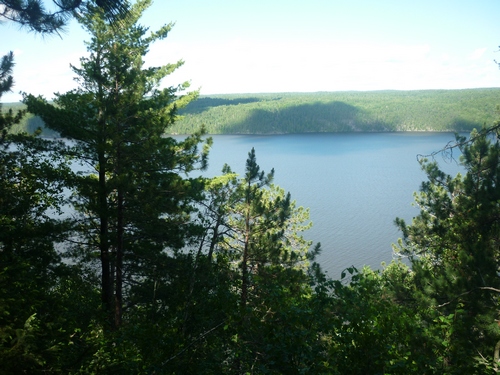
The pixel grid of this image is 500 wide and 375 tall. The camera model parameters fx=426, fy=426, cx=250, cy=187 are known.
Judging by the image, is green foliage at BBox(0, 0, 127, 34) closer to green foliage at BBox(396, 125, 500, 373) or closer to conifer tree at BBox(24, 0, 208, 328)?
green foliage at BBox(396, 125, 500, 373)

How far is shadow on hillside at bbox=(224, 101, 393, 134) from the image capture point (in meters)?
120

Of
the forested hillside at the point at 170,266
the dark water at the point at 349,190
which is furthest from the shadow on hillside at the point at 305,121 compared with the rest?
the forested hillside at the point at 170,266

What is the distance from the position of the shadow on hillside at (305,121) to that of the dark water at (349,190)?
4425 centimetres

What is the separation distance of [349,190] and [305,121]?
3412 inches

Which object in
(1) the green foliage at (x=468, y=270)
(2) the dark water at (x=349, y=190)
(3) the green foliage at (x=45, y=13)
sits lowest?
(2) the dark water at (x=349, y=190)

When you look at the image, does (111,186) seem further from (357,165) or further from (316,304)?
(357,165)

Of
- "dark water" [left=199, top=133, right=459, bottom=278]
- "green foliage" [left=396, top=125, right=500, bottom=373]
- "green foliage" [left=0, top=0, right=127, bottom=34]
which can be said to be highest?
"green foliage" [left=0, top=0, right=127, bottom=34]

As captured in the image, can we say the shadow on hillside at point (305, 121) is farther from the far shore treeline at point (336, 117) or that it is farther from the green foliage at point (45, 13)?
the green foliage at point (45, 13)

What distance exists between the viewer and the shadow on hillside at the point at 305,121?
120m

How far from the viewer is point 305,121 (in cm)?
12625

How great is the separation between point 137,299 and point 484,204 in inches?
279

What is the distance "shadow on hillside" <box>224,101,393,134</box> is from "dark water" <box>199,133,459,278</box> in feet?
145

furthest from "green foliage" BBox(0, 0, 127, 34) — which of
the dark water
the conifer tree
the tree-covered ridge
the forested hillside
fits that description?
the tree-covered ridge

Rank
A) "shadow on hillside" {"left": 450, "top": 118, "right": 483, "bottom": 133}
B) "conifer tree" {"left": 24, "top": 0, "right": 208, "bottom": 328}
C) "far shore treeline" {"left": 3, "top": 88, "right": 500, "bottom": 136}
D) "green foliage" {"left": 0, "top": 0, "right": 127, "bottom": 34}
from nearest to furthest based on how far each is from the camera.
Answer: "green foliage" {"left": 0, "top": 0, "right": 127, "bottom": 34}
"conifer tree" {"left": 24, "top": 0, "right": 208, "bottom": 328}
"shadow on hillside" {"left": 450, "top": 118, "right": 483, "bottom": 133}
"far shore treeline" {"left": 3, "top": 88, "right": 500, "bottom": 136}
